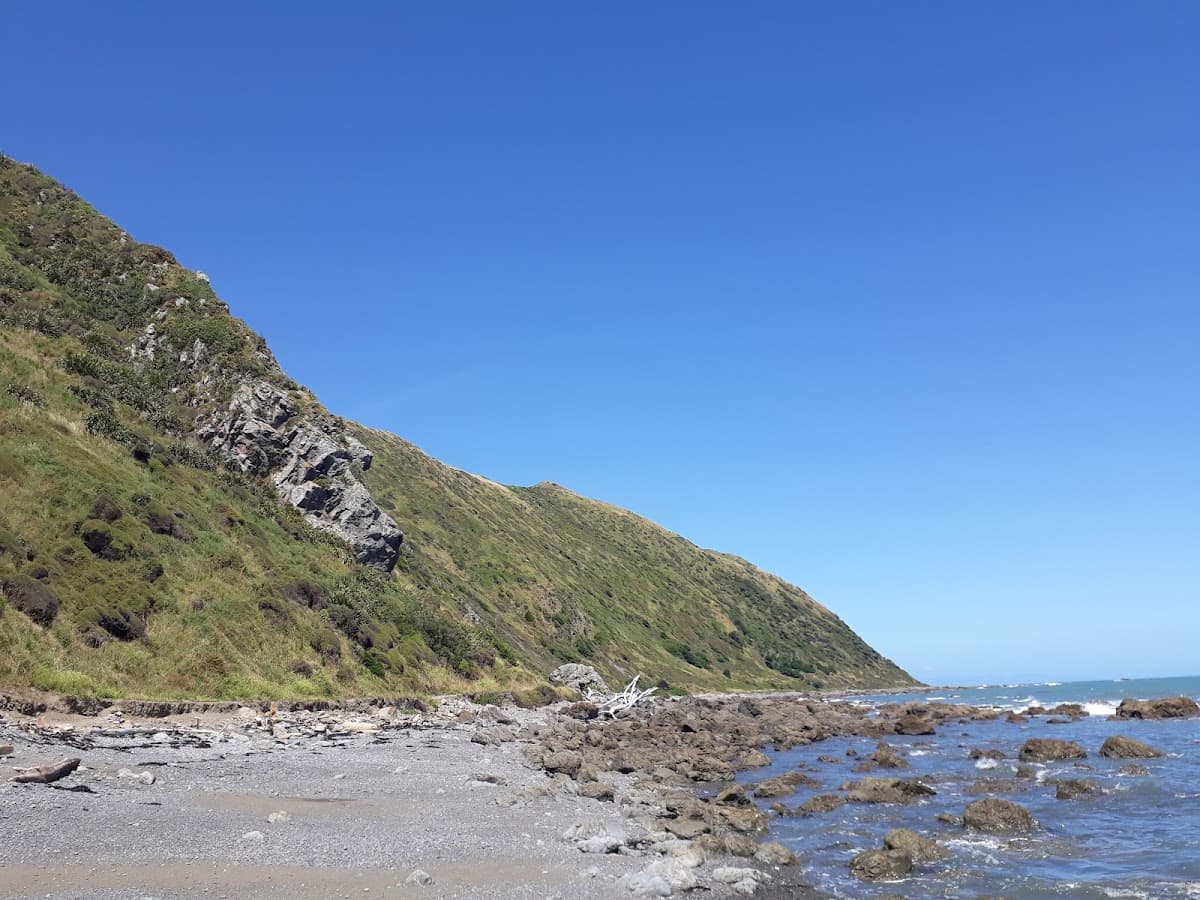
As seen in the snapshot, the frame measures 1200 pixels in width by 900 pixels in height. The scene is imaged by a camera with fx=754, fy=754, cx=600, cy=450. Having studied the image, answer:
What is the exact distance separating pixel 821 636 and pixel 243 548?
155329 mm

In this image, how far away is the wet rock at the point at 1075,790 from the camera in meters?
25.0

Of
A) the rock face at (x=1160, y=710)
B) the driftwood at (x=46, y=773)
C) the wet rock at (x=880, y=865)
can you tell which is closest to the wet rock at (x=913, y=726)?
the rock face at (x=1160, y=710)

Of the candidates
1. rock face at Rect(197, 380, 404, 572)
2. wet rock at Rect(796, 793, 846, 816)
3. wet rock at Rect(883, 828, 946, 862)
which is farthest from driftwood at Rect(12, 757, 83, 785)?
rock face at Rect(197, 380, 404, 572)

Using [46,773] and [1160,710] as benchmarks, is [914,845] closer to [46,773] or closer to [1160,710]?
[46,773]

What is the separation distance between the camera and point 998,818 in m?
20.3

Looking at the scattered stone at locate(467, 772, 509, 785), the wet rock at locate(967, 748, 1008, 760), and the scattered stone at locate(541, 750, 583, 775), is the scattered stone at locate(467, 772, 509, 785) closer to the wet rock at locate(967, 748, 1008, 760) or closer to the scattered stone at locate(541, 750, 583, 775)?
the scattered stone at locate(541, 750, 583, 775)

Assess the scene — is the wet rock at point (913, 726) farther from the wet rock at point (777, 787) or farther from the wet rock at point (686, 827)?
the wet rock at point (686, 827)

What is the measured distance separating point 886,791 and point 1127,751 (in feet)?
56.7

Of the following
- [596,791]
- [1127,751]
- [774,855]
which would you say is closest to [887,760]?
[1127,751]

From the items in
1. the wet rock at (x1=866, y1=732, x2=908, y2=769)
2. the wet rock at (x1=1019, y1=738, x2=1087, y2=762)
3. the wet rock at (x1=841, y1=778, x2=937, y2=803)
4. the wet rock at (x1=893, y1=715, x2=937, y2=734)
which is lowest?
the wet rock at (x1=893, y1=715, x2=937, y2=734)

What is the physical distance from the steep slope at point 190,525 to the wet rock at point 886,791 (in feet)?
73.2

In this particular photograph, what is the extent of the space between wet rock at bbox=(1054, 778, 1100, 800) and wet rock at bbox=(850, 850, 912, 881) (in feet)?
40.7

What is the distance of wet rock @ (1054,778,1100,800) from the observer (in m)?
25.0

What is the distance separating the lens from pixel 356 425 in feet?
405
